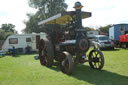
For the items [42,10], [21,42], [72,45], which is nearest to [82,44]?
[72,45]

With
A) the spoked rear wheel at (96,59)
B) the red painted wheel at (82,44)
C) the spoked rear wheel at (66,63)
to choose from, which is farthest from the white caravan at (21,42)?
the red painted wheel at (82,44)

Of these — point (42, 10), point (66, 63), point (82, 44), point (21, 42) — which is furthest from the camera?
point (42, 10)

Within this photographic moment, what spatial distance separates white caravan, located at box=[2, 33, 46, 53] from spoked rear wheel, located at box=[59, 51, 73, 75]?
36.3ft

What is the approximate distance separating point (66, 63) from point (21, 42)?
12148mm

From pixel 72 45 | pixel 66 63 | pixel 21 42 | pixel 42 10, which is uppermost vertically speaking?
pixel 42 10

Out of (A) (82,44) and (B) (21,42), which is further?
(B) (21,42)

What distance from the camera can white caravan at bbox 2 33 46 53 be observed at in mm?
16625

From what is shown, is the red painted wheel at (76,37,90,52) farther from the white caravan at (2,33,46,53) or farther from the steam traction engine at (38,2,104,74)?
the white caravan at (2,33,46,53)

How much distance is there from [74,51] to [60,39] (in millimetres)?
1268

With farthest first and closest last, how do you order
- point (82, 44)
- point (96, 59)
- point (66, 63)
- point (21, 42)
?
point (21, 42)
point (96, 59)
point (82, 44)
point (66, 63)

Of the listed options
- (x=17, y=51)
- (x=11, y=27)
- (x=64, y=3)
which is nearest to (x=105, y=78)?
(x=17, y=51)

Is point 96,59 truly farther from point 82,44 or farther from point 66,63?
point 66,63

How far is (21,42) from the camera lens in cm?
1711

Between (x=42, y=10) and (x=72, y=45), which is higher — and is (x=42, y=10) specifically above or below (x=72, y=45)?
above
